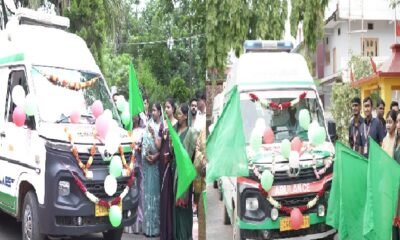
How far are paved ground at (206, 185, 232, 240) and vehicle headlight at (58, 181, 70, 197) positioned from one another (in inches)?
103

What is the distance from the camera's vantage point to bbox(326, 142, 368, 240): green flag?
19.0ft

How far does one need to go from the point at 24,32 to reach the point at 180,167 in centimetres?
333

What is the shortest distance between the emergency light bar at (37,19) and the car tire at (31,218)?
2798 mm

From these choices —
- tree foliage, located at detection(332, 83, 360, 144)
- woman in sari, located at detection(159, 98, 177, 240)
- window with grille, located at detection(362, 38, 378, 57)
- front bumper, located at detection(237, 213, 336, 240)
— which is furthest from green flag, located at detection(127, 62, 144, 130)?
window with grille, located at detection(362, 38, 378, 57)

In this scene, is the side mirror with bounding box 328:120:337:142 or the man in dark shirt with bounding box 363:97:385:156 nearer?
the side mirror with bounding box 328:120:337:142

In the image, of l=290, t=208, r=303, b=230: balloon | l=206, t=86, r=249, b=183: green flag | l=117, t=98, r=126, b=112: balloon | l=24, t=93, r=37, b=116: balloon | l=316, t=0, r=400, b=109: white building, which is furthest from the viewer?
l=316, t=0, r=400, b=109: white building

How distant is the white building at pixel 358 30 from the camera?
29.9m

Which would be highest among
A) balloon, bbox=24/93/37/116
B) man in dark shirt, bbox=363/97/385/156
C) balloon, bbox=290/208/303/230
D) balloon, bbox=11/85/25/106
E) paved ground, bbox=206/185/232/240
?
balloon, bbox=11/85/25/106

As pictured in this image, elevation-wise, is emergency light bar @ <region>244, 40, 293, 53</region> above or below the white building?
below

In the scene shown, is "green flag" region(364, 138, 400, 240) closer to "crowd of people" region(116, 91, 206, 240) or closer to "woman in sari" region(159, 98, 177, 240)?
"crowd of people" region(116, 91, 206, 240)

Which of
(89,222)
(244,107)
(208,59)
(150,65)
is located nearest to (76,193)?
(89,222)

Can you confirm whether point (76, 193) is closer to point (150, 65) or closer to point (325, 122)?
point (325, 122)

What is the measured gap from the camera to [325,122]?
7.63 meters

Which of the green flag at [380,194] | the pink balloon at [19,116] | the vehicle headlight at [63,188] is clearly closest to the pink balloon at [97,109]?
the pink balloon at [19,116]
